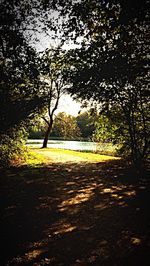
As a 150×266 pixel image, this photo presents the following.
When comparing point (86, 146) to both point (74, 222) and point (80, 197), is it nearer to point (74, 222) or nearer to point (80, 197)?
point (80, 197)

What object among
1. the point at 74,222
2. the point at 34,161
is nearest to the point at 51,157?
the point at 34,161

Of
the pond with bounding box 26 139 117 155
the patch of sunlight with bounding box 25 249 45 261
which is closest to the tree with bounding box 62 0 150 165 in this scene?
the patch of sunlight with bounding box 25 249 45 261

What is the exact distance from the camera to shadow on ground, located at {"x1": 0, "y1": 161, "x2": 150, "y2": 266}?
4.68 meters

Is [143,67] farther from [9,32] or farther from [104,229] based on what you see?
[9,32]

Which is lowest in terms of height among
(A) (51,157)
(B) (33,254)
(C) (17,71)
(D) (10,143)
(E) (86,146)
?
(B) (33,254)

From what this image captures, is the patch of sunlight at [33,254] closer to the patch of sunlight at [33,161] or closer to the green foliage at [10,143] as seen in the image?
the green foliage at [10,143]

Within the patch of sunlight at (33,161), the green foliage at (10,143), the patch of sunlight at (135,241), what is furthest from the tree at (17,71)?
the patch of sunlight at (135,241)

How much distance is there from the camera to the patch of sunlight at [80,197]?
8.01 meters

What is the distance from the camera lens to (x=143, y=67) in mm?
8180

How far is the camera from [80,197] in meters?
8.73

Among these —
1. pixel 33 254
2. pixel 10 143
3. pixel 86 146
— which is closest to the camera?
pixel 33 254

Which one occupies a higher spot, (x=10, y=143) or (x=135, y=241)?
(x=10, y=143)

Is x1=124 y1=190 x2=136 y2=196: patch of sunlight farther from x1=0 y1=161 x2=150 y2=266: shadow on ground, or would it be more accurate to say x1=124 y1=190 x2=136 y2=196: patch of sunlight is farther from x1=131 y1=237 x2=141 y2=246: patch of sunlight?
x1=131 y1=237 x2=141 y2=246: patch of sunlight

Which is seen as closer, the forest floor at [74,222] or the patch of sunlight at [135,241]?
the forest floor at [74,222]
